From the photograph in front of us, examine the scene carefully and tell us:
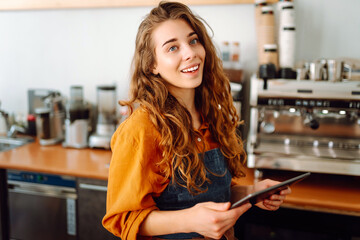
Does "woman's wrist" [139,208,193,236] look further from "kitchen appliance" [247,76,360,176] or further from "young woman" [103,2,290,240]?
"kitchen appliance" [247,76,360,176]

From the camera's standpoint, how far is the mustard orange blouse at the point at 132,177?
3.10ft

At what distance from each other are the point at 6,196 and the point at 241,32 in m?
1.86

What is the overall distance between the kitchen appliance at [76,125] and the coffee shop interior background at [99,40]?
32 cm

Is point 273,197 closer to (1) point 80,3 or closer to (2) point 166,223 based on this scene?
(2) point 166,223

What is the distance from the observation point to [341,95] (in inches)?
A: 61.7

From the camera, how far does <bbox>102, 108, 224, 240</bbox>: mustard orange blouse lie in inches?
37.1

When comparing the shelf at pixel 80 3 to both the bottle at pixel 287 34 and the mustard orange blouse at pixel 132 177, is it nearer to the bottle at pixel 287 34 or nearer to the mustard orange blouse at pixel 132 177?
the bottle at pixel 287 34

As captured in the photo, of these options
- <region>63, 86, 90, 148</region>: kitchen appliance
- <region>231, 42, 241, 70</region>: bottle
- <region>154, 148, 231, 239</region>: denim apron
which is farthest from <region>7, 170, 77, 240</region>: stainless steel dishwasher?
<region>231, 42, 241, 70</region>: bottle

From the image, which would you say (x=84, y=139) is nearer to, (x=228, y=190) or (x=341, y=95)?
(x=228, y=190)

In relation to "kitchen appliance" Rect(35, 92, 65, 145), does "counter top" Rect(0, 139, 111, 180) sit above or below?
below

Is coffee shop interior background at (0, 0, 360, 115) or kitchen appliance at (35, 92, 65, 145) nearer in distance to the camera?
coffee shop interior background at (0, 0, 360, 115)

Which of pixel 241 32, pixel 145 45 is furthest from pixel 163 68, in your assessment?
pixel 241 32

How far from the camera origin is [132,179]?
941mm

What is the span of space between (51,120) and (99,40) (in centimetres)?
70
